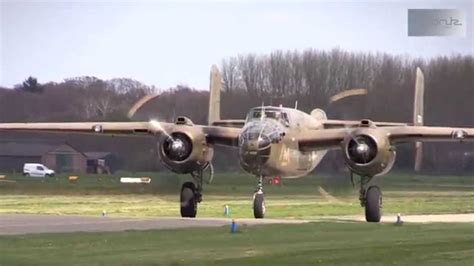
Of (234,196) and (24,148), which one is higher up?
(24,148)

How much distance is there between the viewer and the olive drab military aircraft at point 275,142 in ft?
93.6

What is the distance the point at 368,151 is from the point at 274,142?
2684 millimetres

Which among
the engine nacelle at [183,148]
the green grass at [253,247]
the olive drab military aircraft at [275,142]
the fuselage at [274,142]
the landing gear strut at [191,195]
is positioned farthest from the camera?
the landing gear strut at [191,195]

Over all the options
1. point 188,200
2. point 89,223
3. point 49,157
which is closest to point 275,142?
point 188,200

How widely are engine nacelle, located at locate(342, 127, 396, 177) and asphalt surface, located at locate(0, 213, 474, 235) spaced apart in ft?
10.3

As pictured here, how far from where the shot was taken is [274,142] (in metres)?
28.8

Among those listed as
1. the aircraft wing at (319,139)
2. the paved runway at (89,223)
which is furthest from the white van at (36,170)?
the aircraft wing at (319,139)

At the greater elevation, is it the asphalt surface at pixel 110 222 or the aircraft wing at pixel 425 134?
the aircraft wing at pixel 425 134

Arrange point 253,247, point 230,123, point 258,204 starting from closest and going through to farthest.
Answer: point 253,247 → point 258,204 → point 230,123

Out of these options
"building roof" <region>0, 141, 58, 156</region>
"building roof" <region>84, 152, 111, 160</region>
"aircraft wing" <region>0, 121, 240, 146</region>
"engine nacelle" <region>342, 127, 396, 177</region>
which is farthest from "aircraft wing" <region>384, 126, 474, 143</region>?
"building roof" <region>0, 141, 58, 156</region>

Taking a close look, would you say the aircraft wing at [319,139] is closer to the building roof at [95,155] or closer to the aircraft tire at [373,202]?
the aircraft tire at [373,202]

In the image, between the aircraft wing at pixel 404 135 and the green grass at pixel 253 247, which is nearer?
the green grass at pixel 253 247

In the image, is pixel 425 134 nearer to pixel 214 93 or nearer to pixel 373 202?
pixel 373 202

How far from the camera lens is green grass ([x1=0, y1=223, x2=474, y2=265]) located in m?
18.9
